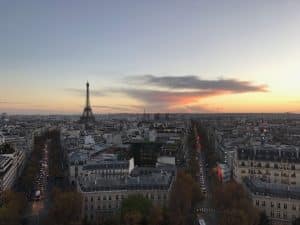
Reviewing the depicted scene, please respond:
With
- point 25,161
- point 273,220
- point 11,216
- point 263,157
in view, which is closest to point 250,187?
point 273,220

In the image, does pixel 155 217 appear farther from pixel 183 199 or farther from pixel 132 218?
pixel 183 199

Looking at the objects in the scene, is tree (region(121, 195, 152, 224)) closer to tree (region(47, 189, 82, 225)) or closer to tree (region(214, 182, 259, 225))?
tree (region(47, 189, 82, 225))

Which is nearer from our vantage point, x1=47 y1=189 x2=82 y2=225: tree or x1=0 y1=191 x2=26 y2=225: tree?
x1=0 y1=191 x2=26 y2=225: tree

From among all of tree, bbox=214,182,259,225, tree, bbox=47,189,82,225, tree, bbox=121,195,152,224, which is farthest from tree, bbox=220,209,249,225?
tree, bbox=47,189,82,225

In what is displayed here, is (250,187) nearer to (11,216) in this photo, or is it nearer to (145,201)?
(145,201)

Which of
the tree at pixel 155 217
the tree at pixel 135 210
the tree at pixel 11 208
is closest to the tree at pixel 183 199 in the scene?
the tree at pixel 155 217

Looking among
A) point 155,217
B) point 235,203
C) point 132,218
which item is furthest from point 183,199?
point 132,218

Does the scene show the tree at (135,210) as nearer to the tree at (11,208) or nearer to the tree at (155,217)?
the tree at (155,217)

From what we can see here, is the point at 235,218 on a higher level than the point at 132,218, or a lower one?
higher

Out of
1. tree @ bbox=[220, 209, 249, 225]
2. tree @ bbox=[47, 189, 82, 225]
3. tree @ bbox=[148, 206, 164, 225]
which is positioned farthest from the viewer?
tree @ bbox=[47, 189, 82, 225]

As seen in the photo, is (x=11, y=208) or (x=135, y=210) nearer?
(x=135, y=210)

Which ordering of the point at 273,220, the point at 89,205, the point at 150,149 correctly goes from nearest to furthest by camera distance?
the point at 273,220 → the point at 89,205 → the point at 150,149
